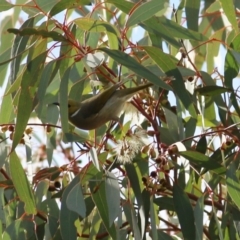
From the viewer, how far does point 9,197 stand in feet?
9.52

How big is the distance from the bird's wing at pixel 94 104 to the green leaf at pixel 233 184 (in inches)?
21.7

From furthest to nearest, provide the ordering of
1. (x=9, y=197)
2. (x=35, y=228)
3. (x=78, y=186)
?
(x=9, y=197), (x=35, y=228), (x=78, y=186)

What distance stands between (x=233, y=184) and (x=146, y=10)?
69 centimetres

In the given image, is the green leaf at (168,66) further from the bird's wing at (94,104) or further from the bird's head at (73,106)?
the bird's head at (73,106)

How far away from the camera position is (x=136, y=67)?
2.42 m

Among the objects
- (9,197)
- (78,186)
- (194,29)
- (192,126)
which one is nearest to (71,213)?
(78,186)

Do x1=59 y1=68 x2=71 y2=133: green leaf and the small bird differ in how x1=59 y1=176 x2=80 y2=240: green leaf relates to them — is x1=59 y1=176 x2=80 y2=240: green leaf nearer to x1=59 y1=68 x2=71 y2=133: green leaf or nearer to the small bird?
x1=59 y1=68 x2=71 y2=133: green leaf

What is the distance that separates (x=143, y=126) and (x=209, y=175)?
36 centimetres

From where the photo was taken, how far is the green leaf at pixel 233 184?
2.53m

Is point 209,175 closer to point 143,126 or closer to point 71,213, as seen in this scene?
point 143,126

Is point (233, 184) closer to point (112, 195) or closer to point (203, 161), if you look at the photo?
point (203, 161)

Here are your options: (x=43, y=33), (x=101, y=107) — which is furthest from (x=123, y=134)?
(x=43, y=33)

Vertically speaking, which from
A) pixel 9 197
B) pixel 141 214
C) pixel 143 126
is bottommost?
pixel 141 214

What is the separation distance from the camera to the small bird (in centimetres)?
273
